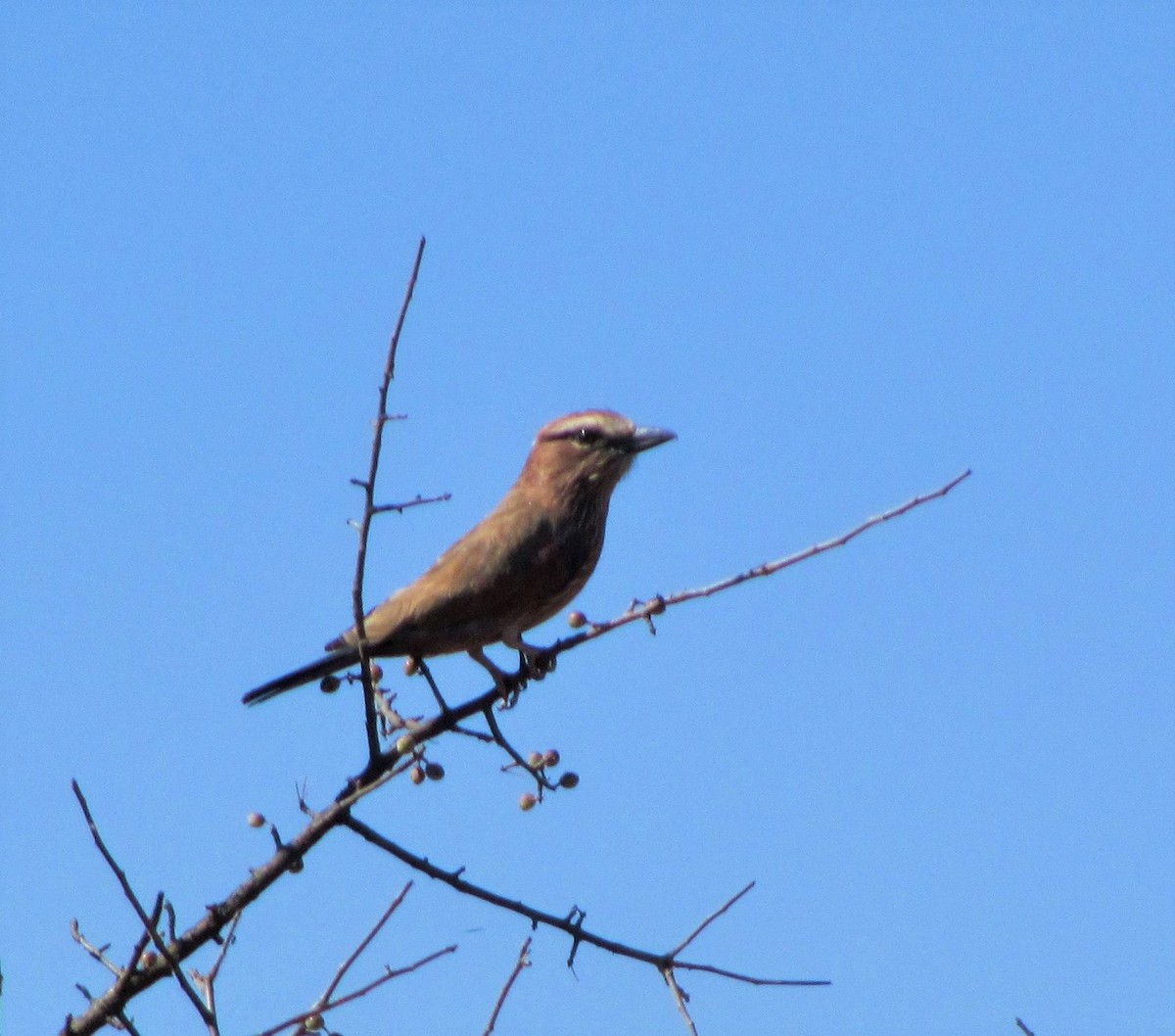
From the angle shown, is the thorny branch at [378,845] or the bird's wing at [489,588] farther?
the bird's wing at [489,588]

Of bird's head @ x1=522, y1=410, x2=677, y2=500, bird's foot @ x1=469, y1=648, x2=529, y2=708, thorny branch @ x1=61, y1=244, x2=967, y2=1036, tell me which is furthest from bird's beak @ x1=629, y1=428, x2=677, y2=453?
thorny branch @ x1=61, y1=244, x2=967, y2=1036

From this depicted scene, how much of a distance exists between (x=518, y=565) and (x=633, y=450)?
0.86 metres

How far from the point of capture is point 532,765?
4.25 metres

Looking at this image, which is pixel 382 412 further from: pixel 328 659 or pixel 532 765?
pixel 328 659

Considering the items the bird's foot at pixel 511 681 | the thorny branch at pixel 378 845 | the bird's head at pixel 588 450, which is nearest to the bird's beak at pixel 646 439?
the bird's head at pixel 588 450

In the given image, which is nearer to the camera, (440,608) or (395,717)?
(395,717)

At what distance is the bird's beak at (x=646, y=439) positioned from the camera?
6121mm

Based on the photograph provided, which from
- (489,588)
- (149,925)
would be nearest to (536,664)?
(489,588)

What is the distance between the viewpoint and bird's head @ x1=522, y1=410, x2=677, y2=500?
19.7ft

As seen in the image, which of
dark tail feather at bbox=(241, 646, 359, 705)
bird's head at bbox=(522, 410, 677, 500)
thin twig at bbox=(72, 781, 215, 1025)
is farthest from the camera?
bird's head at bbox=(522, 410, 677, 500)

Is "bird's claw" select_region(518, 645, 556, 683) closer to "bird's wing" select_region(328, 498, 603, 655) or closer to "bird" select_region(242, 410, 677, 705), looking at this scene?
"bird" select_region(242, 410, 677, 705)

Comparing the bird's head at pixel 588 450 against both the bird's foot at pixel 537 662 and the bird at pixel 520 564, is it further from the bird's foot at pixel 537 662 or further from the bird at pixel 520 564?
the bird's foot at pixel 537 662

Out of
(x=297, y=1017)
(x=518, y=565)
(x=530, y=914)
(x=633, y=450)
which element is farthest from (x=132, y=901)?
(x=633, y=450)

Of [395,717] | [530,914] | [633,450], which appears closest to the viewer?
[530,914]
